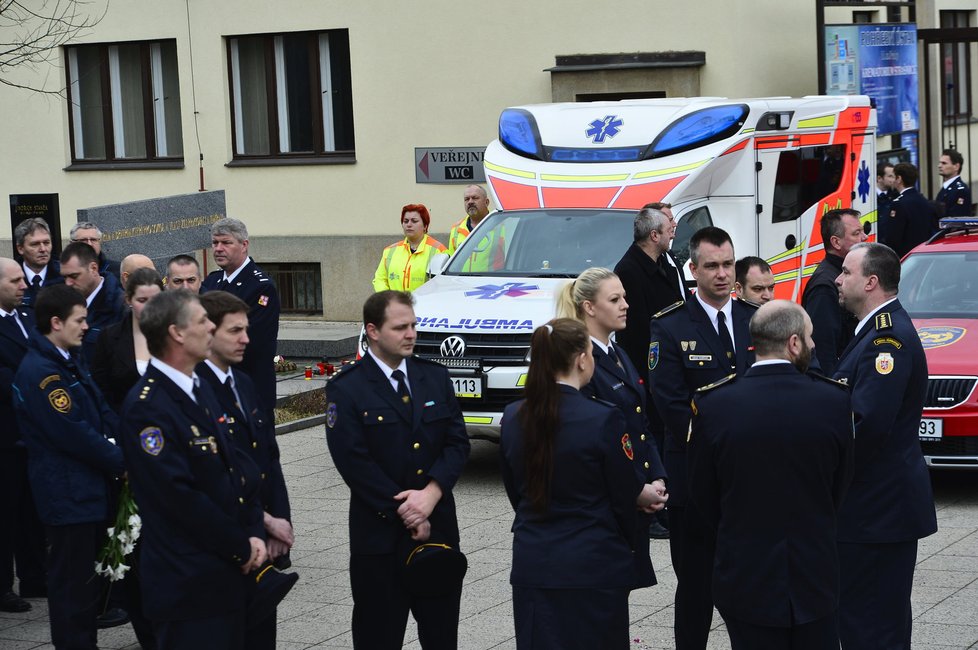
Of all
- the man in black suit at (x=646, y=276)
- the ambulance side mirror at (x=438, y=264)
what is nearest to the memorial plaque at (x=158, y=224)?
the ambulance side mirror at (x=438, y=264)

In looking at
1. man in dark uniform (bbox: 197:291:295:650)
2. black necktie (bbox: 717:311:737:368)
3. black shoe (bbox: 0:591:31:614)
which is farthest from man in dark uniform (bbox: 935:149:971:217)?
man in dark uniform (bbox: 197:291:295:650)

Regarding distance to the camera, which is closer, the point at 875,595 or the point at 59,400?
the point at 875,595

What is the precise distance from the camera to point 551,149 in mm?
12281

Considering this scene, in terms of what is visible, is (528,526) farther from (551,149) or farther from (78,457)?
(551,149)

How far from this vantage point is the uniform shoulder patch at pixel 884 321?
237 inches

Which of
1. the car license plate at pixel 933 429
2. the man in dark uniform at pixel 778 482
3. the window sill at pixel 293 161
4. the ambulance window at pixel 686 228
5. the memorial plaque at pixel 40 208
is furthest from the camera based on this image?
the window sill at pixel 293 161

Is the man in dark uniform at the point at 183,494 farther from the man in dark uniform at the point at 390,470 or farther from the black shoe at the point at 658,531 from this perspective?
the black shoe at the point at 658,531

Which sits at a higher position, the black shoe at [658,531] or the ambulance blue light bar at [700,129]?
the ambulance blue light bar at [700,129]

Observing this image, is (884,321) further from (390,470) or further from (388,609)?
(388,609)

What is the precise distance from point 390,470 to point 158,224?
790cm

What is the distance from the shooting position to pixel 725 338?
6973 mm

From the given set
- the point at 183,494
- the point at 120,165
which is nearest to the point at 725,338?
the point at 183,494

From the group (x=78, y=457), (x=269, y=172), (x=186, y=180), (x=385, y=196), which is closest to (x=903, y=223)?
(x=385, y=196)

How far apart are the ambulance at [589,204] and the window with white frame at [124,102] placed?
982 centimetres
